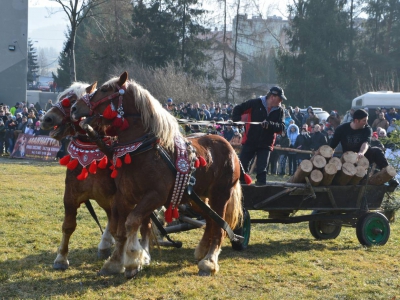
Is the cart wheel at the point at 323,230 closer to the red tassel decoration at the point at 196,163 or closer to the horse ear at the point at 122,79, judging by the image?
the red tassel decoration at the point at 196,163

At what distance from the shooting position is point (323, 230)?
27.8ft

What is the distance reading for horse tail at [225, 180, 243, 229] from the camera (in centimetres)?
664

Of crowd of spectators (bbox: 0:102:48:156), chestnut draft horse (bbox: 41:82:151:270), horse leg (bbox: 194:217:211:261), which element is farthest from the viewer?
crowd of spectators (bbox: 0:102:48:156)

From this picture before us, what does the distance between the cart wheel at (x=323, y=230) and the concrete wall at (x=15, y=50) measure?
24.9m

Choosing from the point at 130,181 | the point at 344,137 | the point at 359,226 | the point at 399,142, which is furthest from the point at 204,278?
the point at 399,142

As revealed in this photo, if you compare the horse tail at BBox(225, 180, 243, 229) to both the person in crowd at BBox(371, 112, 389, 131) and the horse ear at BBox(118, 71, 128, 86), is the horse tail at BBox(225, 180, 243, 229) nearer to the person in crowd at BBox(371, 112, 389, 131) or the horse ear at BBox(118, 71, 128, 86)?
the horse ear at BBox(118, 71, 128, 86)

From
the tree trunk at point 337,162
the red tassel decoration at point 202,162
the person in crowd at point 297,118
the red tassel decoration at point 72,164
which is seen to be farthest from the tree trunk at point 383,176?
the person in crowd at point 297,118

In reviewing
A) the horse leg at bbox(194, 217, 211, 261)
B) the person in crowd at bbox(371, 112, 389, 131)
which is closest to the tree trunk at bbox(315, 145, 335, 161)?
the horse leg at bbox(194, 217, 211, 261)

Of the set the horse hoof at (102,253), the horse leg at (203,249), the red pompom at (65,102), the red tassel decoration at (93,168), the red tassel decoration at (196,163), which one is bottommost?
the horse hoof at (102,253)

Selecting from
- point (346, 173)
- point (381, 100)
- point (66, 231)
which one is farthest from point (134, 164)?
point (381, 100)

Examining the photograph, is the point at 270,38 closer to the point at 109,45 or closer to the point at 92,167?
the point at 109,45

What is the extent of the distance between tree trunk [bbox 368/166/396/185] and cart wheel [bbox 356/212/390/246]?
46 cm

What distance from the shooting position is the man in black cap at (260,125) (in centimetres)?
755

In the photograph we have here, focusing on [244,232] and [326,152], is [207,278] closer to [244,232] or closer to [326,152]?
[244,232]
